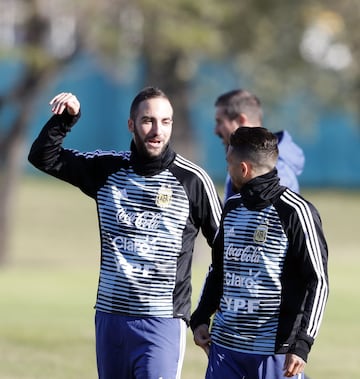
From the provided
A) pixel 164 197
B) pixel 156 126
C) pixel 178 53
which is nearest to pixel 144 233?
pixel 164 197

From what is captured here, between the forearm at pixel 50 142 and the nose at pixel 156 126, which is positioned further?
the forearm at pixel 50 142

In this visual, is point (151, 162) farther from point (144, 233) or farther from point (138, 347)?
point (138, 347)

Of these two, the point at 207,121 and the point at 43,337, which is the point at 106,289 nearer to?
the point at 43,337

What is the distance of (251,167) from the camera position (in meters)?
6.27

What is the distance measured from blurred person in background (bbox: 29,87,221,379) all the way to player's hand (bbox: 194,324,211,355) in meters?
0.17

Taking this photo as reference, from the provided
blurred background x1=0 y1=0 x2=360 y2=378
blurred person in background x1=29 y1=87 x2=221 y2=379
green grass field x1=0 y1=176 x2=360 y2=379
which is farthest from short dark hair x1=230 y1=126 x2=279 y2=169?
blurred background x1=0 y1=0 x2=360 y2=378

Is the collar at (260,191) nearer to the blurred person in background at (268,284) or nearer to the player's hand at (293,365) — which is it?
the blurred person in background at (268,284)

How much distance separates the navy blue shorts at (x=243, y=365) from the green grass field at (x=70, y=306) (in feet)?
12.9

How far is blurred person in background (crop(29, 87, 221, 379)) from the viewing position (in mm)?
6512

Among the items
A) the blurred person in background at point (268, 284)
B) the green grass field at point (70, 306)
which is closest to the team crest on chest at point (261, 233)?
the blurred person in background at point (268, 284)

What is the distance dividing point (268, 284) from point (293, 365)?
1.43ft

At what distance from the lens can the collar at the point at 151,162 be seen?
21.9ft

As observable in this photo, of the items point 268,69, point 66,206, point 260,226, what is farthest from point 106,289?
point 66,206

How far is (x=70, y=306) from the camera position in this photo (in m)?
16.1
